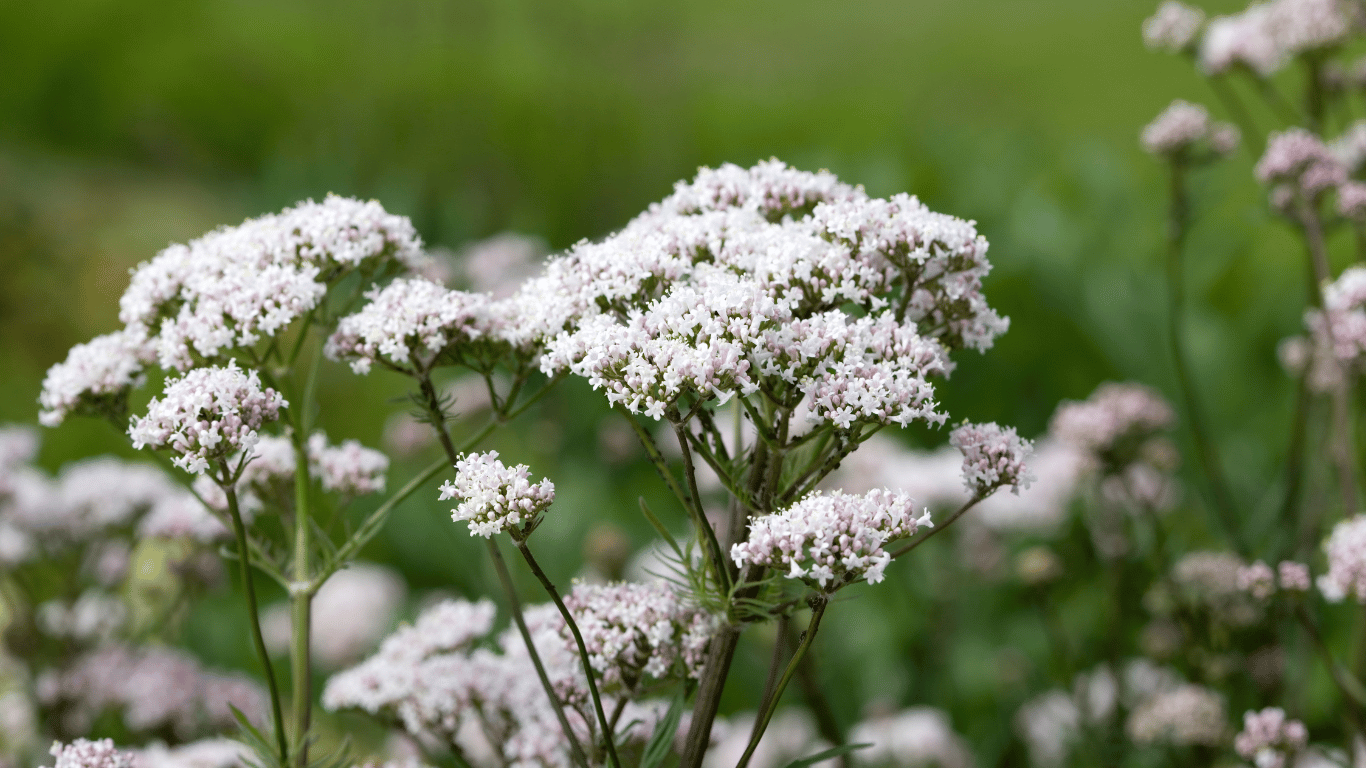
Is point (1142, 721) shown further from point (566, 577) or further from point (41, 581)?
point (41, 581)

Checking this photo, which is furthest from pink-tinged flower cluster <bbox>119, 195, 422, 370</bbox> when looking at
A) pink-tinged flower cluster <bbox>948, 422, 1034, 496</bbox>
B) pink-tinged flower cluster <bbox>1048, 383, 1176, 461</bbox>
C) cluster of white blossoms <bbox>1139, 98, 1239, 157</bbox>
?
cluster of white blossoms <bbox>1139, 98, 1239, 157</bbox>

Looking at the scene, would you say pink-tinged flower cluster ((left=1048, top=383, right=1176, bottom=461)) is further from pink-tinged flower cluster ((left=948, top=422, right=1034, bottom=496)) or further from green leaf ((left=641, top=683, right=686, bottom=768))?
green leaf ((left=641, top=683, right=686, bottom=768))

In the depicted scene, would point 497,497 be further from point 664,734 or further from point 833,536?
point 664,734

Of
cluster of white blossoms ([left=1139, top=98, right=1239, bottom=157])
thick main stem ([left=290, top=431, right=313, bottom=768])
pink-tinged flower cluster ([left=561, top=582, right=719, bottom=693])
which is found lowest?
pink-tinged flower cluster ([left=561, top=582, right=719, bottom=693])

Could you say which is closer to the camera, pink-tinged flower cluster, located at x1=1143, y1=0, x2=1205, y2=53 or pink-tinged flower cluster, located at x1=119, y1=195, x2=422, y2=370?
pink-tinged flower cluster, located at x1=119, y1=195, x2=422, y2=370

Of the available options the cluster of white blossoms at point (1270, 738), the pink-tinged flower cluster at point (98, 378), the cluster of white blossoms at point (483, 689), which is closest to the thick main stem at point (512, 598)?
the cluster of white blossoms at point (483, 689)

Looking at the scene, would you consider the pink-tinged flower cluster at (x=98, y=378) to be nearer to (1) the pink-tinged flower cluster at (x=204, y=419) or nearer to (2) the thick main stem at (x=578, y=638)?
(1) the pink-tinged flower cluster at (x=204, y=419)
